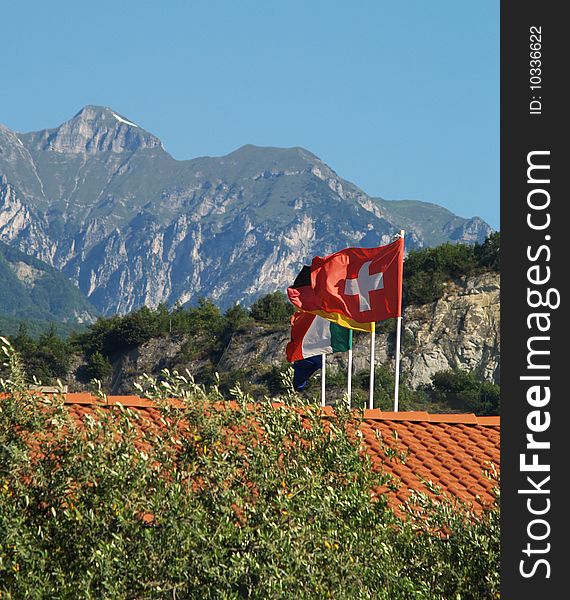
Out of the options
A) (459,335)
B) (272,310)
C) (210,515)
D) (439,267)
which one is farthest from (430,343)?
(210,515)

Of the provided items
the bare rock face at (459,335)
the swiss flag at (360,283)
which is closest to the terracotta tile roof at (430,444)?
the swiss flag at (360,283)

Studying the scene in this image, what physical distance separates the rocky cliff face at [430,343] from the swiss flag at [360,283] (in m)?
51.2

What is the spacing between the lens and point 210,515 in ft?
30.2

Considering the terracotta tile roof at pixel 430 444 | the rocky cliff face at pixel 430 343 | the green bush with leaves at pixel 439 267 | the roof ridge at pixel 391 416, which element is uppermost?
the green bush with leaves at pixel 439 267

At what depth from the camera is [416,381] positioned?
7350 centimetres

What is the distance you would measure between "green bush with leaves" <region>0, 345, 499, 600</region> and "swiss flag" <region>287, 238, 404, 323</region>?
1018 centimetres

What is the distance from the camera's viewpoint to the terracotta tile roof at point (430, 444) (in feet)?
44.4

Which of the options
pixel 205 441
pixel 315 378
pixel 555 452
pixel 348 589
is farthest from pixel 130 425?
pixel 315 378

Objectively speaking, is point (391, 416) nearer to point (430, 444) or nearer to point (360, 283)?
point (430, 444)

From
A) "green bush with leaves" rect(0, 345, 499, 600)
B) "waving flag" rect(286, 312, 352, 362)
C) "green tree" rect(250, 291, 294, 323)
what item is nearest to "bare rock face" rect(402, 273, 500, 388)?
"green tree" rect(250, 291, 294, 323)

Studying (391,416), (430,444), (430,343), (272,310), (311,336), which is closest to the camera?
(430,444)

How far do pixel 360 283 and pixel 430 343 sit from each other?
5494 centimetres

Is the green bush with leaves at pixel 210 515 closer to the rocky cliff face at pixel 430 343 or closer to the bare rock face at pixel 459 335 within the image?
the rocky cliff face at pixel 430 343

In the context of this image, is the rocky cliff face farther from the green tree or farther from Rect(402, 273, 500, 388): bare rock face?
the green tree
